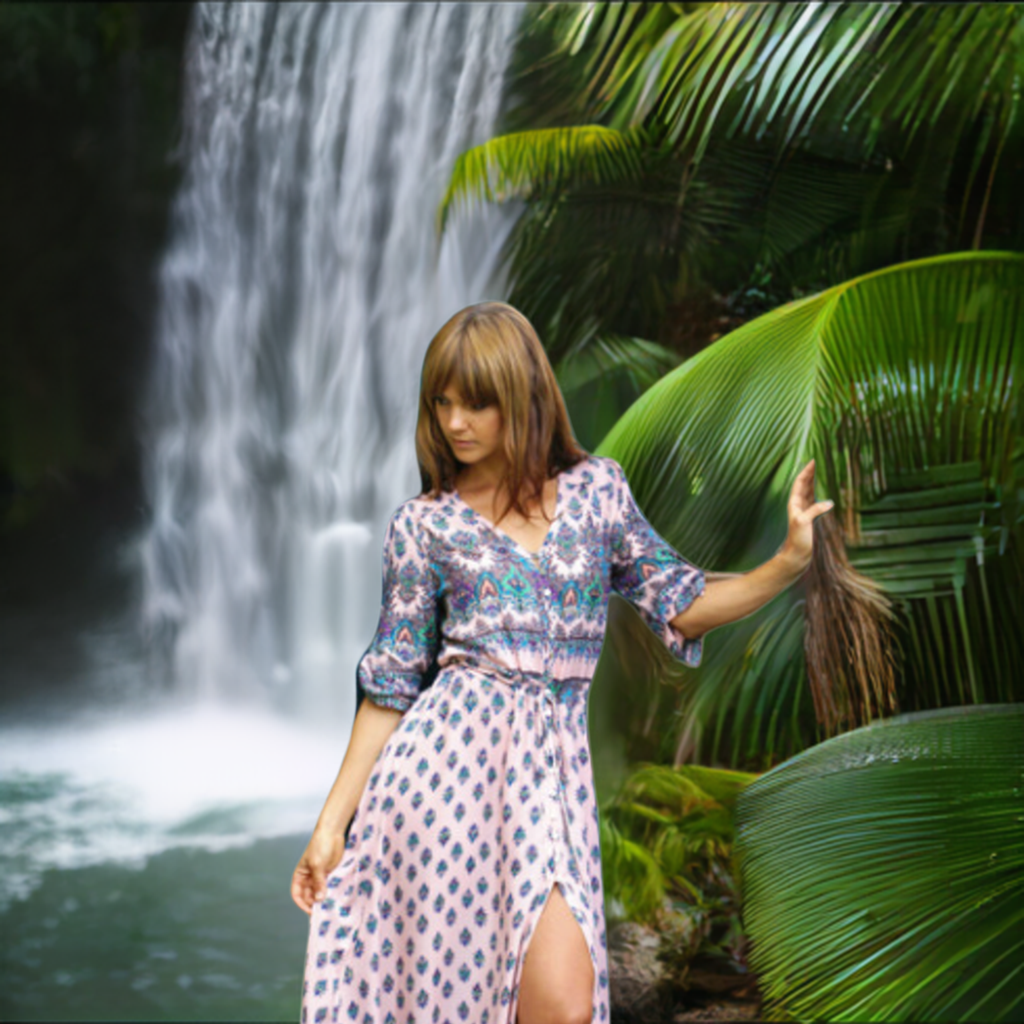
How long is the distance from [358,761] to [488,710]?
11.2 inches

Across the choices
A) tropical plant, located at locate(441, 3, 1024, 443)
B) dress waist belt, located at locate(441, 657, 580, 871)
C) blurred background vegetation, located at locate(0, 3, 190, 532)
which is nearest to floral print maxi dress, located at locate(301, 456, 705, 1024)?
dress waist belt, located at locate(441, 657, 580, 871)

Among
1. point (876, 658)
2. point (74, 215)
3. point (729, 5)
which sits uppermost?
point (729, 5)

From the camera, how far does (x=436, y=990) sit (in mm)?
1897

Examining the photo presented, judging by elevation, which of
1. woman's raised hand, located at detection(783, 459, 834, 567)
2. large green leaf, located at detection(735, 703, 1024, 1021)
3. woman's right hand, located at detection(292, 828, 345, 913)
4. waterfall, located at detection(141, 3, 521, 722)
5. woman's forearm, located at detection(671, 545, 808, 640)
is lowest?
large green leaf, located at detection(735, 703, 1024, 1021)

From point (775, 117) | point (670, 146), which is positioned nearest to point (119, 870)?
point (670, 146)

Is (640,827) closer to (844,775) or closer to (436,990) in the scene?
(844,775)

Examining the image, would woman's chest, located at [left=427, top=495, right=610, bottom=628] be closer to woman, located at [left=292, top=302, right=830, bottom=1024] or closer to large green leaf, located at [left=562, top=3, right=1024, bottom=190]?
woman, located at [left=292, top=302, right=830, bottom=1024]

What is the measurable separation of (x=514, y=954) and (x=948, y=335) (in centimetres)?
196

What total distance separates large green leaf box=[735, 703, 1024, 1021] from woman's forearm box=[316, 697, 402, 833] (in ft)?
4.13

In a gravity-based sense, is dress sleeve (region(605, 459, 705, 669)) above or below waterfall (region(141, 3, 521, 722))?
below

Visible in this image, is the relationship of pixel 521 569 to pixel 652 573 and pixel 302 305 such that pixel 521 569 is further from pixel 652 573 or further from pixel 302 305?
pixel 302 305

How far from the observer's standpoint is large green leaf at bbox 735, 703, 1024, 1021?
8.71 feet

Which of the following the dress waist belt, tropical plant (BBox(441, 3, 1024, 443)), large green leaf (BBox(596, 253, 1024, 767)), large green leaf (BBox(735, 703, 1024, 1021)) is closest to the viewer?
the dress waist belt

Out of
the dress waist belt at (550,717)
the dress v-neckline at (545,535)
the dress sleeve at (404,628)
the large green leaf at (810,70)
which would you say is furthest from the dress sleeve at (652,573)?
the large green leaf at (810,70)
